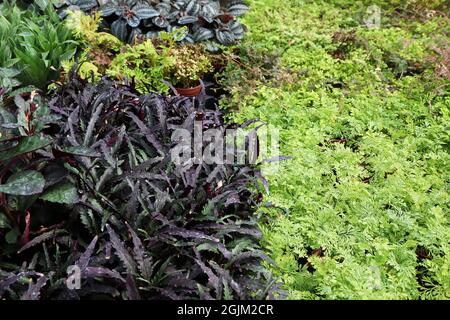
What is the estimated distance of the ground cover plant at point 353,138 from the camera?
2258mm

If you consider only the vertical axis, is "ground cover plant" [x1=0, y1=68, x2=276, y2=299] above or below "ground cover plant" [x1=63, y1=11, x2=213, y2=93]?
below

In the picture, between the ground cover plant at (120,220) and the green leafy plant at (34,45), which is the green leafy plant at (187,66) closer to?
the green leafy plant at (34,45)

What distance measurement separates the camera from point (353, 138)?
10.7ft

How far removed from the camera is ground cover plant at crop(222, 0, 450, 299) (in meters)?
2.26

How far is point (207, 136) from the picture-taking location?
2.63 metres

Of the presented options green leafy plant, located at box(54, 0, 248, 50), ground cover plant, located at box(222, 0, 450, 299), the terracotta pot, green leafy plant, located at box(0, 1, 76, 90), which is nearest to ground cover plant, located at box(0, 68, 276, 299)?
ground cover plant, located at box(222, 0, 450, 299)

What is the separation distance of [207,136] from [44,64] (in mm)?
1455

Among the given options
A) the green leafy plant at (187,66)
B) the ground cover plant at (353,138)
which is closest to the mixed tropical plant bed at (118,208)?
the ground cover plant at (353,138)

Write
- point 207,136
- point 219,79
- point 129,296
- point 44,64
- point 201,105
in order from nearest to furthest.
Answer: point 129,296
point 207,136
point 201,105
point 44,64
point 219,79

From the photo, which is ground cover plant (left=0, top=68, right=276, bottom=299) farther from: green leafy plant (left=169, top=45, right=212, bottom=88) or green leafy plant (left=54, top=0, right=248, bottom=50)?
green leafy plant (left=54, top=0, right=248, bottom=50)

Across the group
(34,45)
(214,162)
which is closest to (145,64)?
→ (34,45)
